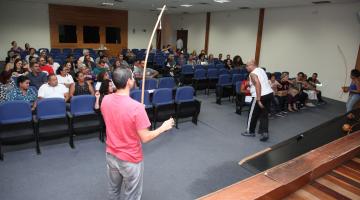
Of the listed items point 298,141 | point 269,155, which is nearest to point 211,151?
point 269,155

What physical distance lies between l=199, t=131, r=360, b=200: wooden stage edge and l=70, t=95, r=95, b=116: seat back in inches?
137

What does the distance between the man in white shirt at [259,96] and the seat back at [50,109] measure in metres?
3.33

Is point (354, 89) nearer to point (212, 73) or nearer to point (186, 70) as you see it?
point (212, 73)

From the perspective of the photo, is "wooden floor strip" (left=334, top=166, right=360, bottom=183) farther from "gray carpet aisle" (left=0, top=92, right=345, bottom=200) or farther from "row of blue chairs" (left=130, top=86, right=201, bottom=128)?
"row of blue chairs" (left=130, top=86, right=201, bottom=128)

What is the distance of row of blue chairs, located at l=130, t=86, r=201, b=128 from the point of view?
5530 mm

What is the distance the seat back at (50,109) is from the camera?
4.40m

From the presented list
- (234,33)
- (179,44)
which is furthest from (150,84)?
(179,44)

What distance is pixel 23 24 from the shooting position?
45.6 feet

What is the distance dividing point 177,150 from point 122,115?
279 cm

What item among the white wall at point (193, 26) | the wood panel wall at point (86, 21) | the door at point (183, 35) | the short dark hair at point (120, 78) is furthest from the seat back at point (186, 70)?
the wood panel wall at point (86, 21)

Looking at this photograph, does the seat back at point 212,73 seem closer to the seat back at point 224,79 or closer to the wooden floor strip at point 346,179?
the seat back at point 224,79

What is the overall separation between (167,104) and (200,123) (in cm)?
101

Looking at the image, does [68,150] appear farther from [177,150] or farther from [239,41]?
[239,41]

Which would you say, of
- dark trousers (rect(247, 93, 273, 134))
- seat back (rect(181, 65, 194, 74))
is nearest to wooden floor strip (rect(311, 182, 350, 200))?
dark trousers (rect(247, 93, 273, 134))
